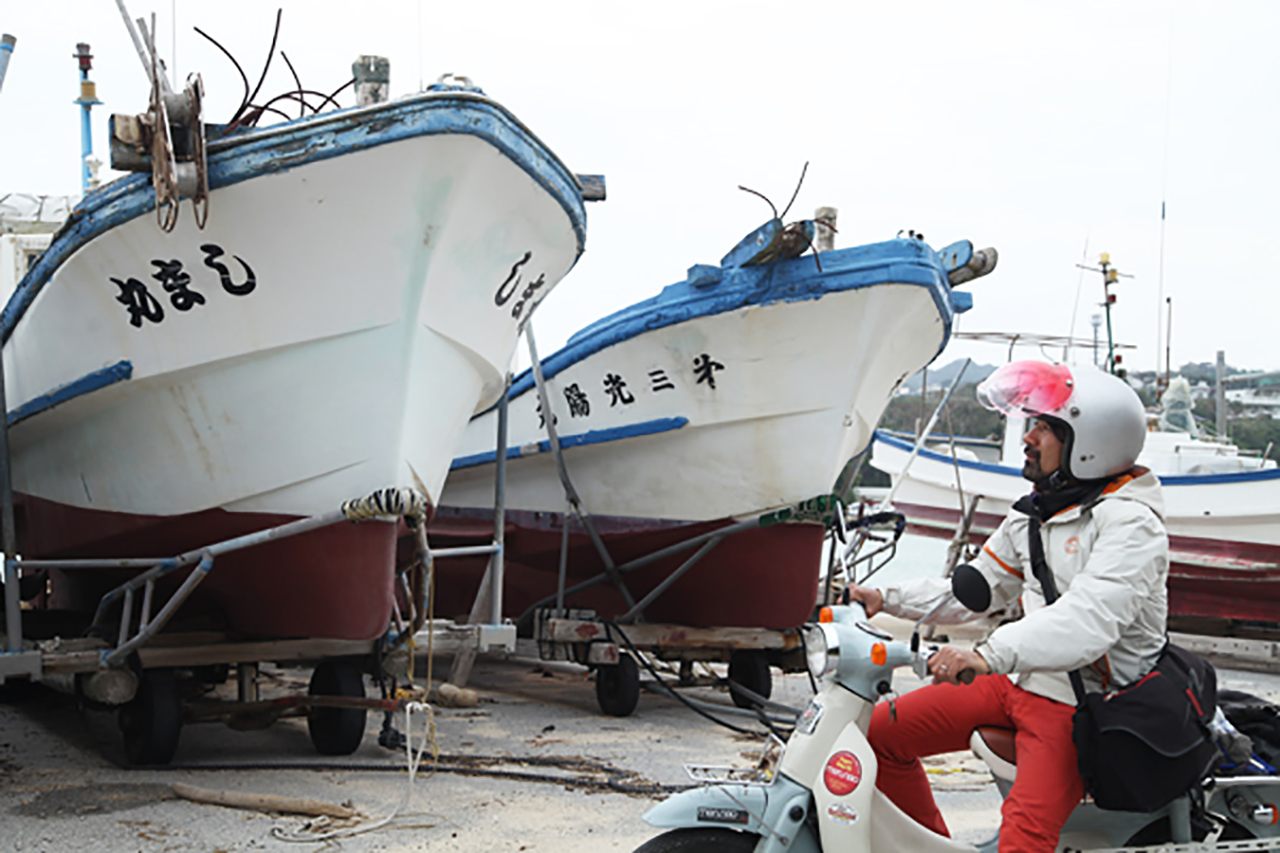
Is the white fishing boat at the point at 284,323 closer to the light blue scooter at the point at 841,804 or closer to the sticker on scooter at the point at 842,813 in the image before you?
the light blue scooter at the point at 841,804

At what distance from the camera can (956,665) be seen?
2.17 m

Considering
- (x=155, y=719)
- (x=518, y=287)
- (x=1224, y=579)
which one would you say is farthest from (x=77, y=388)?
(x=1224, y=579)

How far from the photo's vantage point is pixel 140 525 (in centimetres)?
481

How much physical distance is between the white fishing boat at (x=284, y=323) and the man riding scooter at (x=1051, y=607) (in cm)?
237

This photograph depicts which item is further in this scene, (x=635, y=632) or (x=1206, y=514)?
(x=1206, y=514)

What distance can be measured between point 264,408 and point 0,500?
1134mm

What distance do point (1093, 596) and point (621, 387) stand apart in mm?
4685

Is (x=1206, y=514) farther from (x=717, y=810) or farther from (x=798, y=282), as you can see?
(x=717, y=810)

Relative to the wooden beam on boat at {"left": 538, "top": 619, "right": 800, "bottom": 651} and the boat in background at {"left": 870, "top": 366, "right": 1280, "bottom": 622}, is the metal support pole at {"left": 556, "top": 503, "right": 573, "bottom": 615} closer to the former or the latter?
the wooden beam on boat at {"left": 538, "top": 619, "right": 800, "bottom": 651}

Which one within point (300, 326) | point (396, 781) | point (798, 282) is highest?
point (798, 282)

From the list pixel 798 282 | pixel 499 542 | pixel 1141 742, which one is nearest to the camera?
pixel 1141 742

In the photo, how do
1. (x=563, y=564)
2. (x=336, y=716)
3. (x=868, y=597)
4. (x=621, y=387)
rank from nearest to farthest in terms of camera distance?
(x=868, y=597) < (x=336, y=716) < (x=563, y=564) < (x=621, y=387)

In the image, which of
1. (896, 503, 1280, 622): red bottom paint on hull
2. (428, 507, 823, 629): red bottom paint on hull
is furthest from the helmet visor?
(896, 503, 1280, 622): red bottom paint on hull

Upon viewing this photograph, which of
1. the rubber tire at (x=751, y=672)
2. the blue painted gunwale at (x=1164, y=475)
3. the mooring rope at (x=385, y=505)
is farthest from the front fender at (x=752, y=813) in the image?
the blue painted gunwale at (x=1164, y=475)
